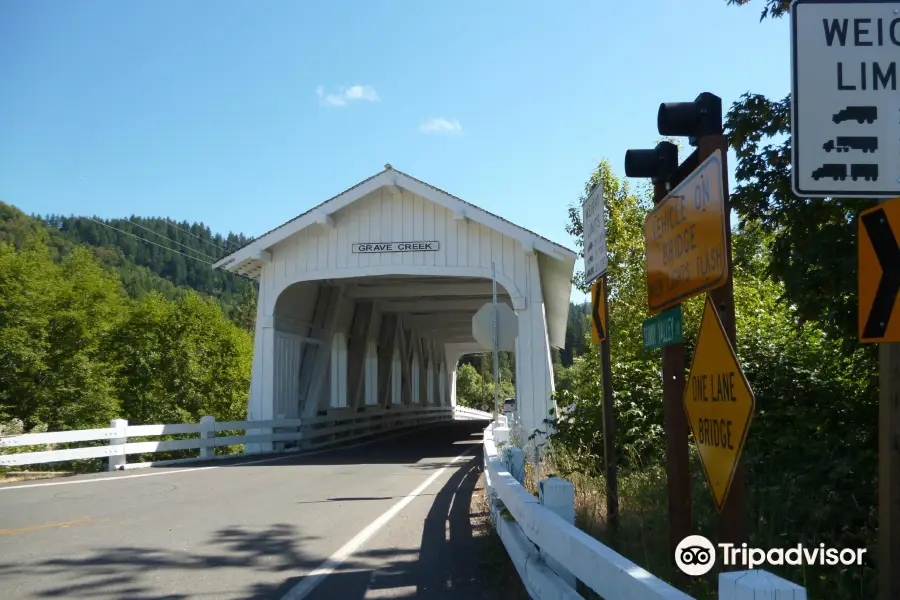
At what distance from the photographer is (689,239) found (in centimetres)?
396

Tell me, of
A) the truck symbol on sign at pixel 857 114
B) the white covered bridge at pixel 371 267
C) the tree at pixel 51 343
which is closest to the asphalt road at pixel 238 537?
the truck symbol on sign at pixel 857 114

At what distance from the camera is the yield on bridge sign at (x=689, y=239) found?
11.7 ft

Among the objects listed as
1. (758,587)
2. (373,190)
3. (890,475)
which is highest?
(373,190)

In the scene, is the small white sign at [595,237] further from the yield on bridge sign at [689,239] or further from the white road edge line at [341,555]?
the white road edge line at [341,555]

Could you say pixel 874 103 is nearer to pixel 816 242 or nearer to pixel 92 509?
pixel 816 242

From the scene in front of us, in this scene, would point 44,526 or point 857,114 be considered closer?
point 857,114

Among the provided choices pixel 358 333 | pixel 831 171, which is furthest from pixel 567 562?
pixel 358 333

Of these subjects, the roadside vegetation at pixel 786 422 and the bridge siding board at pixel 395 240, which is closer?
the roadside vegetation at pixel 786 422

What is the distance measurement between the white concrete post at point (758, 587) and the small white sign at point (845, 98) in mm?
1490

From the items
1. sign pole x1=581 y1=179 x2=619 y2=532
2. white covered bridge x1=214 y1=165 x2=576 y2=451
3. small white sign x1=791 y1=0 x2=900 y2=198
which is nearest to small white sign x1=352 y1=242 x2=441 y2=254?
white covered bridge x1=214 y1=165 x2=576 y2=451

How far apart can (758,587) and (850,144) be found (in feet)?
5.85

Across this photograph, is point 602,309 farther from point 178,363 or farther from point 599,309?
point 178,363

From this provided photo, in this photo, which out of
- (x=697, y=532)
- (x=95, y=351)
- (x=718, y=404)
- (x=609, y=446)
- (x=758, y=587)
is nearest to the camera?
(x=758, y=587)

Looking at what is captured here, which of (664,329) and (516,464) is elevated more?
(664,329)
